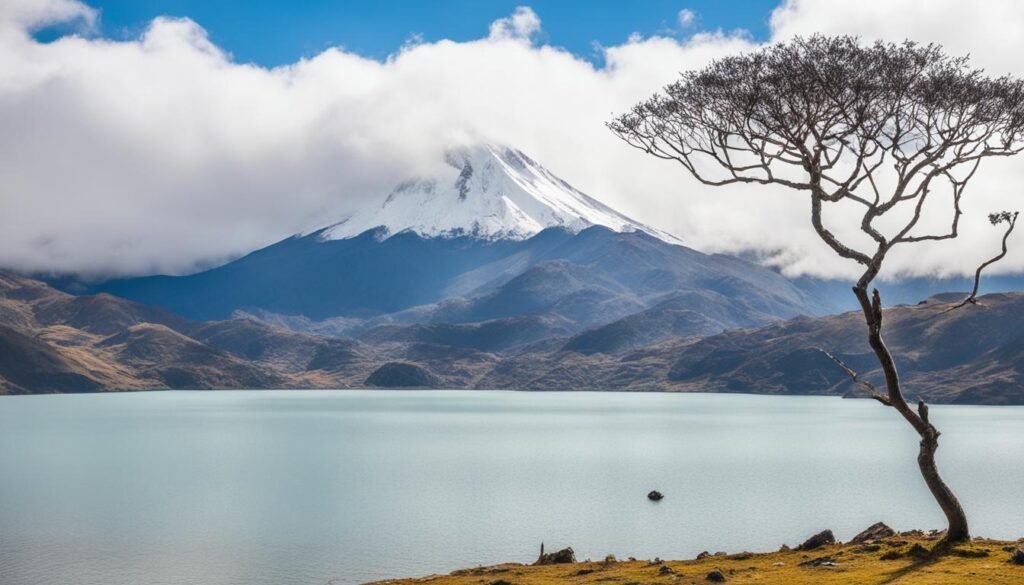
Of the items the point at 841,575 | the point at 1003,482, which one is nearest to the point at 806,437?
the point at 1003,482

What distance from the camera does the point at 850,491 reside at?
92.5 m

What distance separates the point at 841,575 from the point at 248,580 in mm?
34184

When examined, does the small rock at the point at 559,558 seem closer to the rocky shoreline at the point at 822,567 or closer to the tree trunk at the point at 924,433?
the rocky shoreline at the point at 822,567

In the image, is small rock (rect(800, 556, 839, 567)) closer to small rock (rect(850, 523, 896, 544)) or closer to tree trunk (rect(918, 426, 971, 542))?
tree trunk (rect(918, 426, 971, 542))

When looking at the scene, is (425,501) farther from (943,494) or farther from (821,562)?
(943,494)

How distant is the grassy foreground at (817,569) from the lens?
30.5 meters

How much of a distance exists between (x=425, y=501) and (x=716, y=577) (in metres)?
54.2

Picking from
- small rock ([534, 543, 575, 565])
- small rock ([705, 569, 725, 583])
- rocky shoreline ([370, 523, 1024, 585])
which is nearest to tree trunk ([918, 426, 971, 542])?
rocky shoreline ([370, 523, 1024, 585])

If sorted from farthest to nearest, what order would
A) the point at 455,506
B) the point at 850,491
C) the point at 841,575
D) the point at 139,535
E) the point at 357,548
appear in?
1. the point at 850,491
2. the point at 455,506
3. the point at 139,535
4. the point at 357,548
5. the point at 841,575

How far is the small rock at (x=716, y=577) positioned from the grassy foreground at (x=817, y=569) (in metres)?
0.19

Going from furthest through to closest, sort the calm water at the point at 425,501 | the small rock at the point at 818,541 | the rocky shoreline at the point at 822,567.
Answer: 1. the calm water at the point at 425,501
2. the small rock at the point at 818,541
3. the rocky shoreline at the point at 822,567

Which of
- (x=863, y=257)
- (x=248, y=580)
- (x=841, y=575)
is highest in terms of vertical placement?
(x=863, y=257)

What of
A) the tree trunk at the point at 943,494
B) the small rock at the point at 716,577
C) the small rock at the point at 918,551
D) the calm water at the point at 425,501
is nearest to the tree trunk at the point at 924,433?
the tree trunk at the point at 943,494

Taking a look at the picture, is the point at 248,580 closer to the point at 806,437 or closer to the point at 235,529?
the point at 235,529
